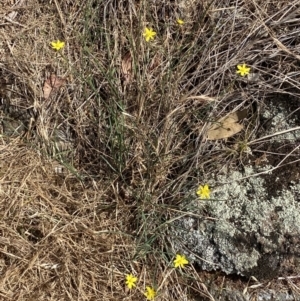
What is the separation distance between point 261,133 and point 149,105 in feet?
1.51

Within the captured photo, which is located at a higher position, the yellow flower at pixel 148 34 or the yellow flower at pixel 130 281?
the yellow flower at pixel 148 34

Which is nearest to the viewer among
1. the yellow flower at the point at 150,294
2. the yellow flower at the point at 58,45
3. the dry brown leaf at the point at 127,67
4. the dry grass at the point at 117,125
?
the yellow flower at the point at 150,294

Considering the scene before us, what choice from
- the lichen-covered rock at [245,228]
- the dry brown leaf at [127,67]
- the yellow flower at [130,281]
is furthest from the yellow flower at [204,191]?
the dry brown leaf at [127,67]

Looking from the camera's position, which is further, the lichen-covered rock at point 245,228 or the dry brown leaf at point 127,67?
the dry brown leaf at point 127,67

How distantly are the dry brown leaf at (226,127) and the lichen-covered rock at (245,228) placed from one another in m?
0.15

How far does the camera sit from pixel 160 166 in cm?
224

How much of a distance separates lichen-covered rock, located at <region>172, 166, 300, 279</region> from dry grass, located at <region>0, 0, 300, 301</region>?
72 mm

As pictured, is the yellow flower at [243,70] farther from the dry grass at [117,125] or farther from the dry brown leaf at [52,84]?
the dry brown leaf at [52,84]

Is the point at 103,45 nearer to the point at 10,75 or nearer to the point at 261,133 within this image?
the point at 10,75

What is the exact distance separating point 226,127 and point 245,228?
406mm

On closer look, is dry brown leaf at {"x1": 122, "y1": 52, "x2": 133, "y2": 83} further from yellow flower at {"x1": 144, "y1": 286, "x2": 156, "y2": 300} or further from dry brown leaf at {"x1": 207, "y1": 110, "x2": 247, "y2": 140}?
yellow flower at {"x1": 144, "y1": 286, "x2": 156, "y2": 300}

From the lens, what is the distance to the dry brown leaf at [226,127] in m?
2.25

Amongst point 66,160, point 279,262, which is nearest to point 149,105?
point 66,160


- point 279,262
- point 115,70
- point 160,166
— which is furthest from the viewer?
point 115,70
